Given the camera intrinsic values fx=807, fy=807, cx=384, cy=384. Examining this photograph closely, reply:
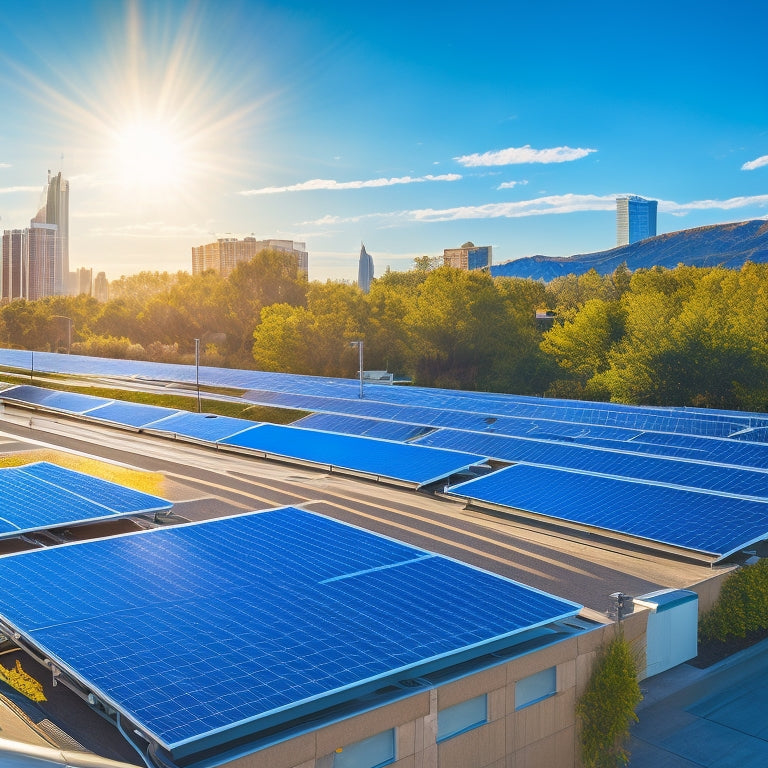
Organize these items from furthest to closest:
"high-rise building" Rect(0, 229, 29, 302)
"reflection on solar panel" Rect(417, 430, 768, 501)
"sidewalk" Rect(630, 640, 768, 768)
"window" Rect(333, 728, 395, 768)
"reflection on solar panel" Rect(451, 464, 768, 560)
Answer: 1. "high-rise building" Rect(0, 229, 29, 302)
2. "reflection on solar panel" Rect(417, 430, 768, 501)
3. "reflection on solar panel" Rect(451, 464, 768, 560)
4. "sidewalk" Rect(630, 640, 768, 768)
5. "window" Rect(333, 728, 395, 768)

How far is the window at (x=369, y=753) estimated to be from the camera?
11.2 metres

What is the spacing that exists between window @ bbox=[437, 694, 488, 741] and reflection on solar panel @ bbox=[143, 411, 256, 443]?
2717cm

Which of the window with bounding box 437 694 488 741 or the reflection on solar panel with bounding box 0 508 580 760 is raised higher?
the reflection on solar panel with bounding box 0 508 580 760

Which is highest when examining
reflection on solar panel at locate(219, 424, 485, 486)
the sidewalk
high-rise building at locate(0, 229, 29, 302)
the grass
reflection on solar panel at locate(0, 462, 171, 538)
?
→ high-rise building at locate(0, 229, 29, 302)

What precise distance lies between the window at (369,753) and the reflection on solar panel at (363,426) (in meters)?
24.4

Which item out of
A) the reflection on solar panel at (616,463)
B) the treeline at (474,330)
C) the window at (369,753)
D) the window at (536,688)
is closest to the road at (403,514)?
the window at (536,688)

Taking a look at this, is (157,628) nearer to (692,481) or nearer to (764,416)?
(692,481)

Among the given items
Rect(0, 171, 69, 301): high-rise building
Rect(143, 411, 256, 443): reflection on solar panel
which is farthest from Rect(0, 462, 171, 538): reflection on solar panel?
Rect(0, 171, 69, 301): high-rise building

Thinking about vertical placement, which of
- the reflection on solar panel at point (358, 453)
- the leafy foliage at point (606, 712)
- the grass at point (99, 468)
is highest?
the reflection on solar panel at point (358, 453)

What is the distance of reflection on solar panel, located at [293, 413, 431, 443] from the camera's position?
37.0 m

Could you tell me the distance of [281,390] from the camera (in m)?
54.5

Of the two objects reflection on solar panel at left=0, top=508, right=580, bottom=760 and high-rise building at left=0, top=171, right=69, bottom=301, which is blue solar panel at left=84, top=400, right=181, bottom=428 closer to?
reflection on solar panel at left=0, top=508, right=580, bottom=760

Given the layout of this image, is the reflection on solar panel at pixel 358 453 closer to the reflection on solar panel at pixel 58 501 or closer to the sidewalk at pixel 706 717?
the reflection on solar panel at pixel 58 501

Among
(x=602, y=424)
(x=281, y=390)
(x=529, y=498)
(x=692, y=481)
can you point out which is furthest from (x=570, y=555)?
(x=281, y=390)
